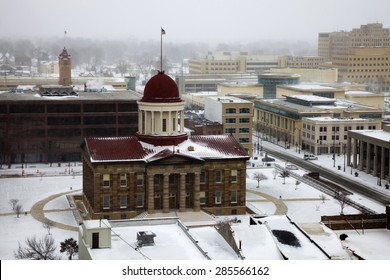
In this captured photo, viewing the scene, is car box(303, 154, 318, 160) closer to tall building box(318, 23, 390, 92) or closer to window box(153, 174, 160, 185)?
tall building box(318, 23, 390, 92)

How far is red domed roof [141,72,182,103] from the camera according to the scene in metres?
33.1

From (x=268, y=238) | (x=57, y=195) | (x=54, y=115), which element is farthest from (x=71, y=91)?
(x=268, y=238)

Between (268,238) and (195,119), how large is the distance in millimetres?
36724

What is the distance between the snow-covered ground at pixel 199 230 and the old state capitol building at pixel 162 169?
5.21 feet

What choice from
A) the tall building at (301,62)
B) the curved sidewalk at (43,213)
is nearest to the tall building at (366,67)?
the tall building at (301,62)

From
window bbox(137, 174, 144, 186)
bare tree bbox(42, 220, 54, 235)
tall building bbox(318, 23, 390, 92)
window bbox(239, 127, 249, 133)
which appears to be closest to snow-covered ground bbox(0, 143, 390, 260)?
bare tree bbox(42, 220, 54, 235)

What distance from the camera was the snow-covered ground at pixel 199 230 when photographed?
73.7 feet

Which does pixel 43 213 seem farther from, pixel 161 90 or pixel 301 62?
pixel 301 62

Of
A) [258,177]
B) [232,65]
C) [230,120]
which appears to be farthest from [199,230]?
[232,65]

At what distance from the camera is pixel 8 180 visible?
1563 inches

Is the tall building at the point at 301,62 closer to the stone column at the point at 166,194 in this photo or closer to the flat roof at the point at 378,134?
the flat roof at the point at 378,134

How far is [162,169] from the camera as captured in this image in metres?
31.3

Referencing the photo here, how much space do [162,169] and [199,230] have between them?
31.8 feet

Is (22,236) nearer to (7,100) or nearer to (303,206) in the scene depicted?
(303,206)
